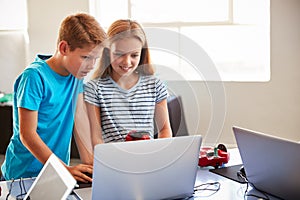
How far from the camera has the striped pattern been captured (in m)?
1.59

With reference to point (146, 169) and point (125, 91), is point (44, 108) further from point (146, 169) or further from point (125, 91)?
point (146, 169)

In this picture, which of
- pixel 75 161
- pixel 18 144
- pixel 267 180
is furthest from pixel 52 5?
pixel 267 180

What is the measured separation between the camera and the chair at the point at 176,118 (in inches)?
63.0

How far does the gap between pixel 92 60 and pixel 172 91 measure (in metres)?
0.28

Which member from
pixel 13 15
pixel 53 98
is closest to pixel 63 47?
pixel 53 98

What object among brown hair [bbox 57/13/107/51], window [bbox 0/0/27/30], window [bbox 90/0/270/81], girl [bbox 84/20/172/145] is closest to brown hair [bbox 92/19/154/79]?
girl [bbox 84/20/172/145]

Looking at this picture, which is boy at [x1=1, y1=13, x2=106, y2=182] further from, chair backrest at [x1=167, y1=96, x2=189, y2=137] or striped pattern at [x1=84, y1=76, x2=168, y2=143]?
chair backrest at [x1=167, y1=96, x2=189, y2=137]

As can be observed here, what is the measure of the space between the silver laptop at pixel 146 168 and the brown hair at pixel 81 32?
448 mm

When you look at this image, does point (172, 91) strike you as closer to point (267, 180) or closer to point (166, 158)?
point (166, 158)

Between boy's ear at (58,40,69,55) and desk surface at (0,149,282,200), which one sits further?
boy's ear at (58,40,69,55)

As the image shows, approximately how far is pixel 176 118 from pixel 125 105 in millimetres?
293

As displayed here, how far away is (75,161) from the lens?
352 centimetres

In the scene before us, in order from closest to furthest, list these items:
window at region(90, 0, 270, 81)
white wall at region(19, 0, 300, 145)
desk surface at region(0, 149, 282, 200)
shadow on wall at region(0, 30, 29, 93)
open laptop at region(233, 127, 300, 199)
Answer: open laptop at region(233, 127, 300, 199) < desk surface at region(0, 149, 282, 200) < white wall at region(19, 0, 300, 145) < window at region(90, 0, 270, 81) < shadow on wall at region(0, 30, 29, 93)

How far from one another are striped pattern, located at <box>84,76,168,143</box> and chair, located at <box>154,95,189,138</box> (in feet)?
0.18
